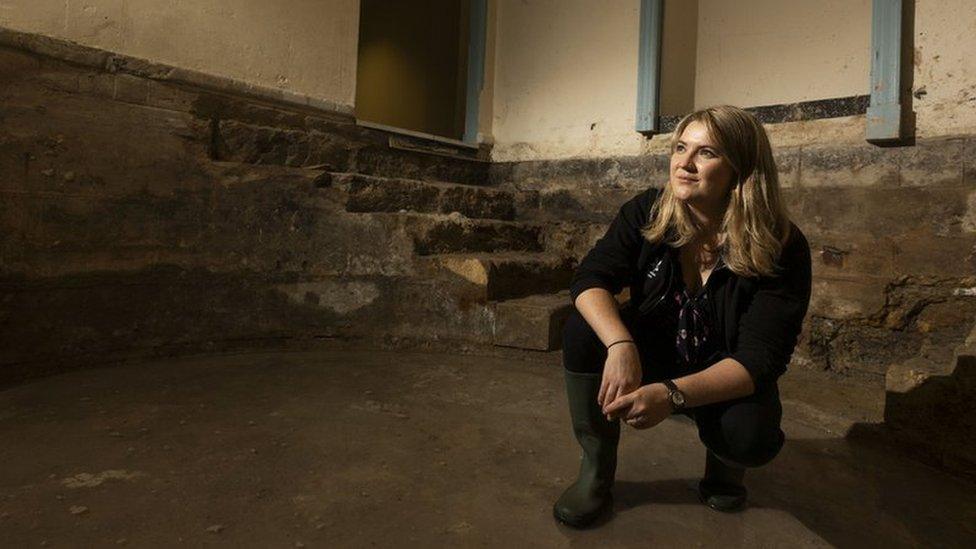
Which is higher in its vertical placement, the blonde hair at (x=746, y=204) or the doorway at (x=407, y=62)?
the doorway at (x=407, y=62)

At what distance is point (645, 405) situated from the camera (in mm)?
1174

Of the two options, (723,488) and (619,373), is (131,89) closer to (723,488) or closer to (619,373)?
(619,373)

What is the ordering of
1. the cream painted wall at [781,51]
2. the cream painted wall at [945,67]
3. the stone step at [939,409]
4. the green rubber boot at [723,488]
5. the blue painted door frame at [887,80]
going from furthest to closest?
the cream painted wall at [781,51] < the blue painted door frame at [887,80] < the cream painted wall at [945,67] < the stone step at [939,409] < the green rubber boot at [723,488]

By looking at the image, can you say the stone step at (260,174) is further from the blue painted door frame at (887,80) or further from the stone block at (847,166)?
the blue painted door frame at (887,80)

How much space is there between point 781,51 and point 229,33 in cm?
418

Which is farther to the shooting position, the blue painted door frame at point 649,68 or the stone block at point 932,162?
the blue painted door frame at point 649,68

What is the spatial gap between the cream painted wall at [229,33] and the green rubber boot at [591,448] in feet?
9.44

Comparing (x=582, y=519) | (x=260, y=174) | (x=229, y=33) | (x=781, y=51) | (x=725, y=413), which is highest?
(x=781, y=51)

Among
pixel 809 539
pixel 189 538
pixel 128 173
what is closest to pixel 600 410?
pixel 809 539

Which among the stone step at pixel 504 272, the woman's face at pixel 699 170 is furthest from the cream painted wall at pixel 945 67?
the woman's face at pixel 699 170

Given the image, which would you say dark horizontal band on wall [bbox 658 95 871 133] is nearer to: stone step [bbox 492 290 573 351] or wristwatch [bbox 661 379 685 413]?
stone step [bbox 492 290 573 351]

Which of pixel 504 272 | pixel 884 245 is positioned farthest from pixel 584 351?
pixel 884 245

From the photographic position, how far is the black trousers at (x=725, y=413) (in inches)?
49.3

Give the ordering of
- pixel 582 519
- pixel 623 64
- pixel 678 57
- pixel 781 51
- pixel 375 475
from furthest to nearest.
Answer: pixel 781 51 < pixel 678 57 < pixel 623 64 < pixel 375 475 < pixel 582 519
